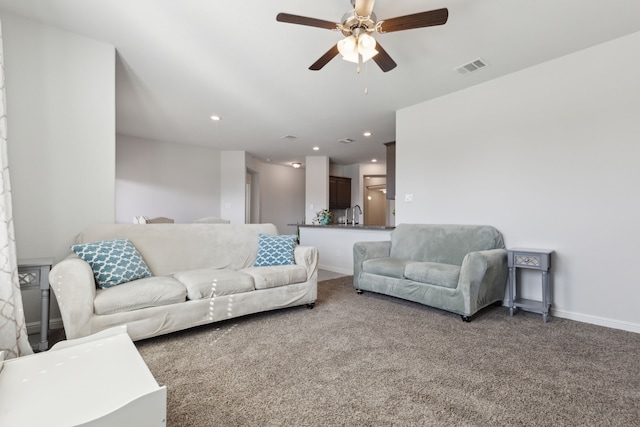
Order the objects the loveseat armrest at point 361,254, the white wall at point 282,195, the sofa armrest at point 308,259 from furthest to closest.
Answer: the white wall at point 282,195 < the loveseat armrest at point 361,254 < the sofa armrest at point 308,259

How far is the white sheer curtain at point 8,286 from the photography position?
180 cm

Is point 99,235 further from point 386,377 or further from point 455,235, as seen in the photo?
point 455,235

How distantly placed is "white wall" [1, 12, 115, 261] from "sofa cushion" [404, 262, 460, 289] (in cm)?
309

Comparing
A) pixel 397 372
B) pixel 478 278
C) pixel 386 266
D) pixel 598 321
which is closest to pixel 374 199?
pixel 386 266

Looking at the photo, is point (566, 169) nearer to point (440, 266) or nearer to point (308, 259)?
point (440, 266)

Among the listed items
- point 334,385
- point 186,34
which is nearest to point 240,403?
point 334,385

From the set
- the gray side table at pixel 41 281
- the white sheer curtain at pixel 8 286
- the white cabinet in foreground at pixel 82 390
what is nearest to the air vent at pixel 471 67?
the white cabinet in foreground at pixel 82 390

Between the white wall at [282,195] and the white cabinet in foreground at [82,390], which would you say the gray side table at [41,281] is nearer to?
the white cabinet in foreground at [82,390]

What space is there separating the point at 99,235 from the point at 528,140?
437 centimetres

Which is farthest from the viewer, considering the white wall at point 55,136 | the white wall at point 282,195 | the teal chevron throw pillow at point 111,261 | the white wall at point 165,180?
the white wall at point 282,195

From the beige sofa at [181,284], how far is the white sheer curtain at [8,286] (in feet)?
0.70

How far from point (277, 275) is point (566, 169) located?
3.07 m

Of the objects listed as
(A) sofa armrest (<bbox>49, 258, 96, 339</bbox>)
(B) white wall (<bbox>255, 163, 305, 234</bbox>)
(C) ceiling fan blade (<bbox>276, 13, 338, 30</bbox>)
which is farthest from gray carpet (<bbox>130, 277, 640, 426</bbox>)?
(B) white wall (<bbox>255, 163, 305, 234</bbox>)

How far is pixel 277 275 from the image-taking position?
2848 mm
